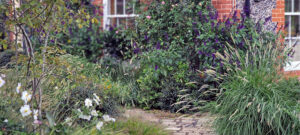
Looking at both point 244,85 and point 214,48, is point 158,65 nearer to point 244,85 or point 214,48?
point 214,48

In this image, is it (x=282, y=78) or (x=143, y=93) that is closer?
(x=282, y=78)

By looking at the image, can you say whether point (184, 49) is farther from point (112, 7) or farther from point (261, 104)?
point (261, 104)

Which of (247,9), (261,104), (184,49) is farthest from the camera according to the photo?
(247,9)

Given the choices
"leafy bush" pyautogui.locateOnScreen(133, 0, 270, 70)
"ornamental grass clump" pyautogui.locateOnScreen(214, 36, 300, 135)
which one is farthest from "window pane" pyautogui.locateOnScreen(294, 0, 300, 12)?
"ornamental grass clump" pyautogui.locateOnScreen(214, 36, 300, 135)

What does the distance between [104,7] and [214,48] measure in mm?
2945

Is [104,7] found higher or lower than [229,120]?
higher

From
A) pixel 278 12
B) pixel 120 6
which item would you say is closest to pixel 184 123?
pixel 278 12

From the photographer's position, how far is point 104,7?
8.15 meters

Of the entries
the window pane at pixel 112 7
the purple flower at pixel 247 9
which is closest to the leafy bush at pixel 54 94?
the purple flower at pixel 247 9

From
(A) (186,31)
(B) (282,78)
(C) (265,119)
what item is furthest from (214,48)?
(C) (265,119)

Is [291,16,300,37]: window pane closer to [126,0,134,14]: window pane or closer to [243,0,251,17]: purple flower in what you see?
[243,0,251,17]: purple flower

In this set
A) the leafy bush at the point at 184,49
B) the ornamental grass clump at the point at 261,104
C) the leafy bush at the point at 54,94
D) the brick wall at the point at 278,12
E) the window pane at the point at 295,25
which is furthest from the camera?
the window pane at the point at 295,25

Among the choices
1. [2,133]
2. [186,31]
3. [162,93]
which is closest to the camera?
[2,133]

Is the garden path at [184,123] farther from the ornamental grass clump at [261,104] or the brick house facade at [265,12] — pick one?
the brick house facade at [265,12]
